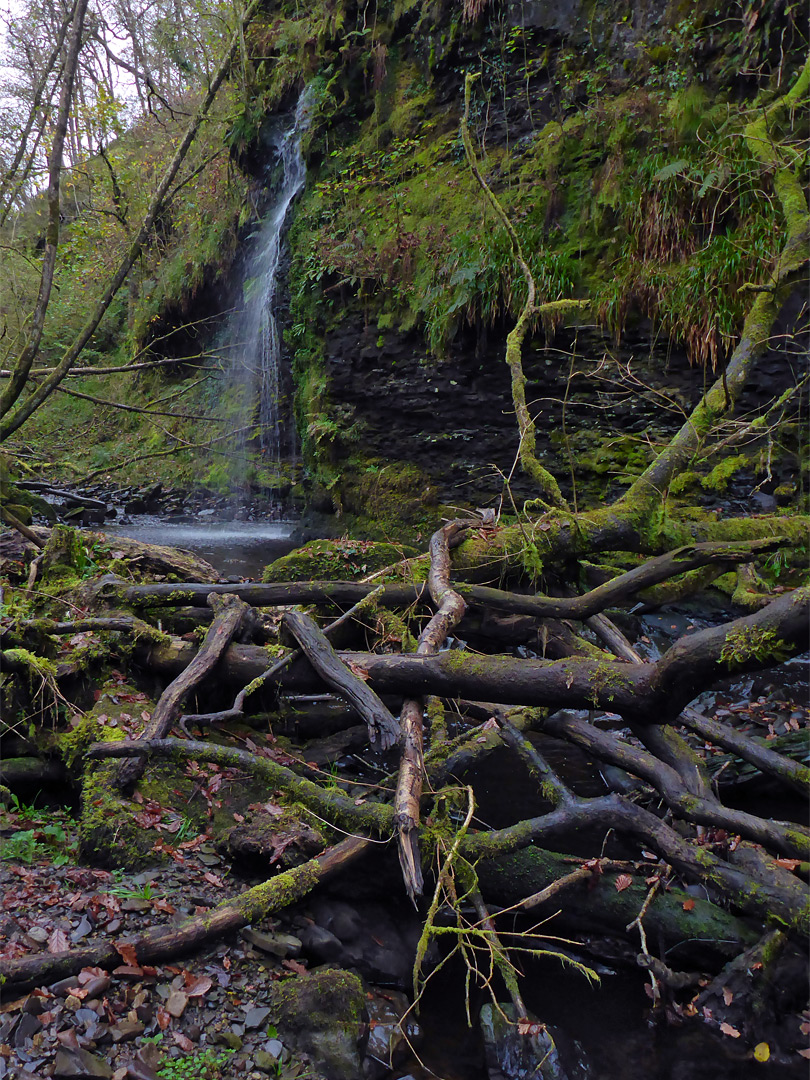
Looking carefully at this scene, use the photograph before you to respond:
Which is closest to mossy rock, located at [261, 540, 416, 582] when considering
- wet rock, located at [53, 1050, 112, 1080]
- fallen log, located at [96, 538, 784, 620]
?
fallen log, located at [96, 538, 784, 620]

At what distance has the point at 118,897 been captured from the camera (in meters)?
2.89

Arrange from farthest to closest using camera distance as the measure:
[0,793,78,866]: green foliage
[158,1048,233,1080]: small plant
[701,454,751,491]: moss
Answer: [701,454,751,491]: moss, [0,793,78,866]: green foliage, [158,1048,233,1080]: small plant

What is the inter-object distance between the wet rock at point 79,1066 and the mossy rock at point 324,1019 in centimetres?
65

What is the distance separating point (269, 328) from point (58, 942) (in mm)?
13178

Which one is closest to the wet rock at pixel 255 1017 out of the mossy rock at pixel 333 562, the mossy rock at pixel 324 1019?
the mossy rock at pixel 324 1019

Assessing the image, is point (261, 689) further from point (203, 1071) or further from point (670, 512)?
point (670, 512)

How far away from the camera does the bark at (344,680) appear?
3.17m

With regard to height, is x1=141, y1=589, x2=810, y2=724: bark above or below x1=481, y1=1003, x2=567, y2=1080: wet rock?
above

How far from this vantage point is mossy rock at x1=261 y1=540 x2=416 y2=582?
6250 millimetres

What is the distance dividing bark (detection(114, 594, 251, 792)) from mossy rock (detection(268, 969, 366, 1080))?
1465mm

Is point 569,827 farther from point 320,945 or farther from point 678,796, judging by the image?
point 320,945

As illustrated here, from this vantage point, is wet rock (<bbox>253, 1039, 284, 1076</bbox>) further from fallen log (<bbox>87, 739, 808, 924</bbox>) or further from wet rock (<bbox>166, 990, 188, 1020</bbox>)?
fallen log (<bbox>87, 739, 808, 924</bbox>)

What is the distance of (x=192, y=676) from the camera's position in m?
4.05

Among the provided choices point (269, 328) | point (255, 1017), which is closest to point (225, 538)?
point (269, 328)
